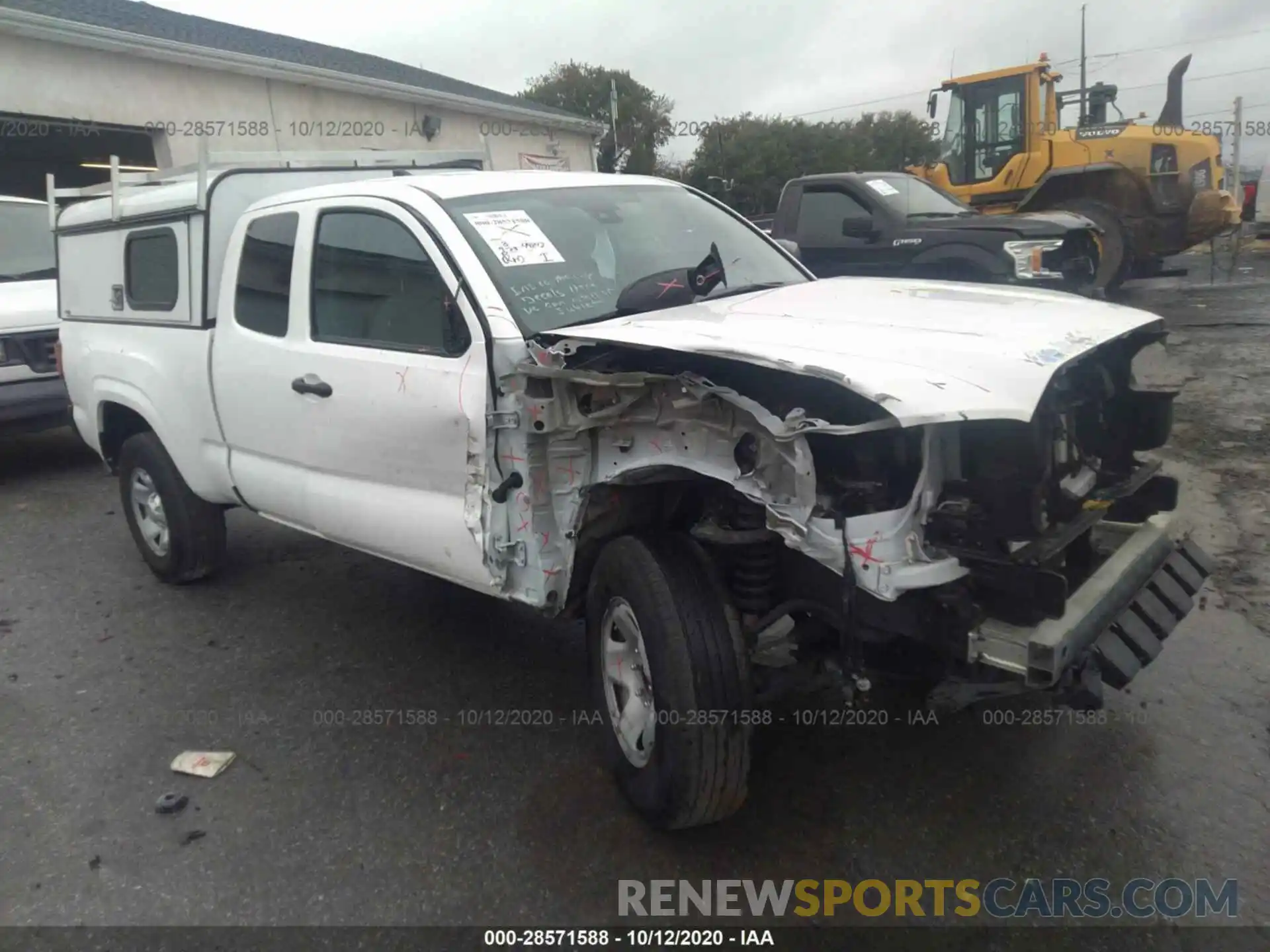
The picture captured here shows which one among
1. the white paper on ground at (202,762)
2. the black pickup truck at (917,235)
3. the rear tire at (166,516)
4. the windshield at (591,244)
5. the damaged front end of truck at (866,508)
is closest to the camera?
the damaged front end of truck at (866,508)

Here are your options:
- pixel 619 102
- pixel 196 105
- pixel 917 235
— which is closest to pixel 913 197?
pixel 917 235

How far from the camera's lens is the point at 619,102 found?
138 ft

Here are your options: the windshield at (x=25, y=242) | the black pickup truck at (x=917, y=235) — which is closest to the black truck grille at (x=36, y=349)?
the windshield at (x=25, y=242)

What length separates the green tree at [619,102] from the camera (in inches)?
1641

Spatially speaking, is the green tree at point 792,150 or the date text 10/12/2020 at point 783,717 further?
the green tree at point 792,150

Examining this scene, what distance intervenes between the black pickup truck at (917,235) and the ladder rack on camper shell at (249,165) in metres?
3.66

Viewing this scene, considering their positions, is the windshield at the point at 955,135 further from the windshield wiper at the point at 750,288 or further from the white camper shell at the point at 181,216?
the windshield wiper at the point at 750,288

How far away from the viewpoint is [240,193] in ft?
14.8

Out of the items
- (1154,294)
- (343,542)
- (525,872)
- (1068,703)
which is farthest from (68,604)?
(1154,294)

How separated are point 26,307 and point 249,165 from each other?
3537mm

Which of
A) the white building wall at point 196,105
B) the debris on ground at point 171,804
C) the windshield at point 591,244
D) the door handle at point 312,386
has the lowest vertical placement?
the debris on ground at point 171,804

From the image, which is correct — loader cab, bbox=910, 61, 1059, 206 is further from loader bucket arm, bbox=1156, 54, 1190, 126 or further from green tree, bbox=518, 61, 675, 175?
green tree, bbox=518, 61, 675, 175

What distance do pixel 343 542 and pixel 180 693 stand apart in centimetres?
97

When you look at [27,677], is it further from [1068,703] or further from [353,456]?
[1068,703]
